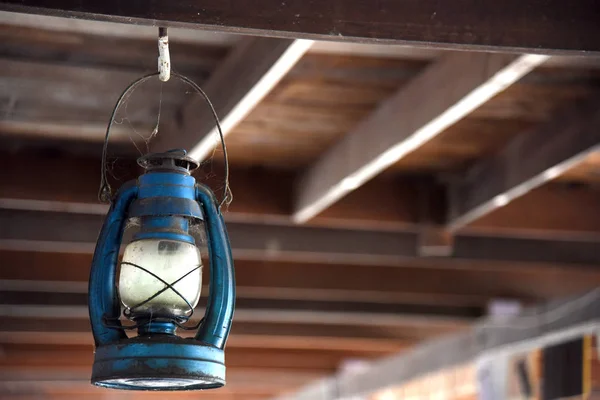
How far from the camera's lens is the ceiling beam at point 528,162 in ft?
11.6

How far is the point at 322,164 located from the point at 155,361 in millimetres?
2276

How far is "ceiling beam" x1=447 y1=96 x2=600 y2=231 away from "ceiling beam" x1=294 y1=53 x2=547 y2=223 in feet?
1.31

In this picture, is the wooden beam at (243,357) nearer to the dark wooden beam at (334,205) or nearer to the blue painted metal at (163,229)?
the dark wooden beam at (334,205)

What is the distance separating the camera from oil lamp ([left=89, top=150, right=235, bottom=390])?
77.9 inches

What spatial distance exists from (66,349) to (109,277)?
6666 mm

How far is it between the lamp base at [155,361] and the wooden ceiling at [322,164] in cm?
67

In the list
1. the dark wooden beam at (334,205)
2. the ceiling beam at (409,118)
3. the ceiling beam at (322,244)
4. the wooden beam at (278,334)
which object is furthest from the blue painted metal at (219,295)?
the wooden beam at (278,334)

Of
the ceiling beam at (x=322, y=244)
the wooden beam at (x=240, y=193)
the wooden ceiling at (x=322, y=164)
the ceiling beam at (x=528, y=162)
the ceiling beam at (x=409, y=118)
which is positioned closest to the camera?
the ceiling beam at (x=409, y=118)

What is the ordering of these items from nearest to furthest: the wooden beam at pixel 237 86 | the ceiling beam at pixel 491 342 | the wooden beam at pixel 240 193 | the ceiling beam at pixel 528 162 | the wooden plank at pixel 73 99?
1. the wooden beam at pixel 237 86
2. the wooden plank at pixel 73 99
3. the ceiling beam at pixel 528 162
4. the wooden beam at pixel 240 193
5. the ceiling beam at pixel 491 342

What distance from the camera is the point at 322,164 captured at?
4172 millimetres

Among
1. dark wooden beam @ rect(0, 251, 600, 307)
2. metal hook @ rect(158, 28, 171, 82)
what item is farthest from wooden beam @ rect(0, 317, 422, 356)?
metal hook @ rect(158, 28, 171, 82)

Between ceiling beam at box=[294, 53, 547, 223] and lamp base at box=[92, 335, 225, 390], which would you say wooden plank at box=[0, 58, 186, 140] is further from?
lamp base at box=[92, 335, 225, 390]

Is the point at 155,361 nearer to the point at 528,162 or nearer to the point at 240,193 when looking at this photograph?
the point at 528,162

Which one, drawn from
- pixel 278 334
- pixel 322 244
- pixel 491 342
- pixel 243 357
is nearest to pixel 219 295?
pixel 322 244
